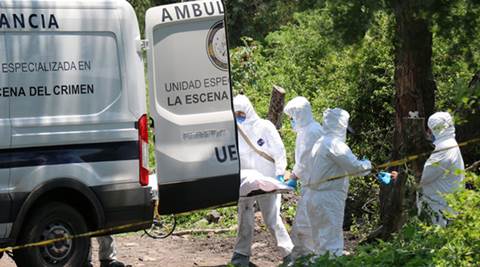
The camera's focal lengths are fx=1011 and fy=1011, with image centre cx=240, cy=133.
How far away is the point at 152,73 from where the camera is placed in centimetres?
957

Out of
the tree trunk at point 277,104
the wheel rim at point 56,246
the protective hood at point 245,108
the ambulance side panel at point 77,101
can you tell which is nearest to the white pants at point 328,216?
the protective hood at point 245,108

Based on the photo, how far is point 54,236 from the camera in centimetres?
927

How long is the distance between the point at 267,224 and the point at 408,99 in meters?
2.28

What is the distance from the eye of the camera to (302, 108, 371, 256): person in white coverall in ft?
31.7

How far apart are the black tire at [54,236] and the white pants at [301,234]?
7.14ft

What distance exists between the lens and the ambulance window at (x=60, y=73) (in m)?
8.84

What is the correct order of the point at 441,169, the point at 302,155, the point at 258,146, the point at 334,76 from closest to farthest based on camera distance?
the point at 441,169 < the point at 302,155 < the point at 258,146 < the point at 334,76

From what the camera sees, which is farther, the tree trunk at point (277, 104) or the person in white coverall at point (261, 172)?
the tree trunk at point (277, 104)

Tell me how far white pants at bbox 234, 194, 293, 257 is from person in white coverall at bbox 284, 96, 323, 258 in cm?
12

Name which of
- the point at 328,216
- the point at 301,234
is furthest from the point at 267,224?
the point at 328,216

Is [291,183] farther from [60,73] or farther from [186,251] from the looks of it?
[60,73]

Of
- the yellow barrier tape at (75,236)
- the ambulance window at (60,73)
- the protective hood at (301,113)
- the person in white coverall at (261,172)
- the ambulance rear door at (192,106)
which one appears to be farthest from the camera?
the person in white coverall at (261,172)

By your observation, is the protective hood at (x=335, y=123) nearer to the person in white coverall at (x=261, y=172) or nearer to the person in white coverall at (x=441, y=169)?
the person in white coverall at (x=261, y=172)

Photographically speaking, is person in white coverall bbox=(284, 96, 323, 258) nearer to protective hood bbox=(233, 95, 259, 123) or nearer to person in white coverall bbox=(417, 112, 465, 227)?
protective hood bbox=(233, 95, 259, 123)
